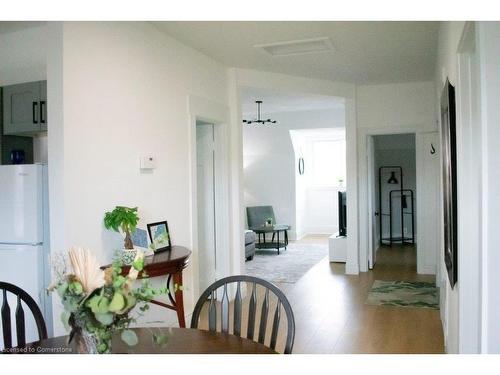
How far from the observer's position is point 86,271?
132 cm

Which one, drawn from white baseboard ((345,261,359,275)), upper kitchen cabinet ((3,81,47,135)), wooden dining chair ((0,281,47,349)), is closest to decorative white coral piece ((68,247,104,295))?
wooden dining chair ((0,281,47,349))

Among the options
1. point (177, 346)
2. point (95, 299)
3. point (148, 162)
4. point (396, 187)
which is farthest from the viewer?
point (396, 187)

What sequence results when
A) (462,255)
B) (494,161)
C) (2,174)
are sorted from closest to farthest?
1. (494,161)
2. (462,255)
3. (2,174)

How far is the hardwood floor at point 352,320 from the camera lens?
143 inches

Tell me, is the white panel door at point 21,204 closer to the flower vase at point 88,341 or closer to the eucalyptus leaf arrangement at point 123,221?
the eucalyptus leaf arrangement at point 123,221

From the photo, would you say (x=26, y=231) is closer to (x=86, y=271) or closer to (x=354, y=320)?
(x=86, y=271)

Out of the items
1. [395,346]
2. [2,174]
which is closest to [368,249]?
[395,346]

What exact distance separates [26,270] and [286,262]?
495 centimetres

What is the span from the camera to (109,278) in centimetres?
132

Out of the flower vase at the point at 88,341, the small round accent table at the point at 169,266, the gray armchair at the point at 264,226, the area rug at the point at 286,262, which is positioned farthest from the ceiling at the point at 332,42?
the gray armchair at the point at 264,226

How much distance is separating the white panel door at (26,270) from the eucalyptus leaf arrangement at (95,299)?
6.18 ft

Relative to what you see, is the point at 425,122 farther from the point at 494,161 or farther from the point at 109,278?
the point at 109,278

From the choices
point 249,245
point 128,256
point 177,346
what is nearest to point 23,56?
point 128,256
